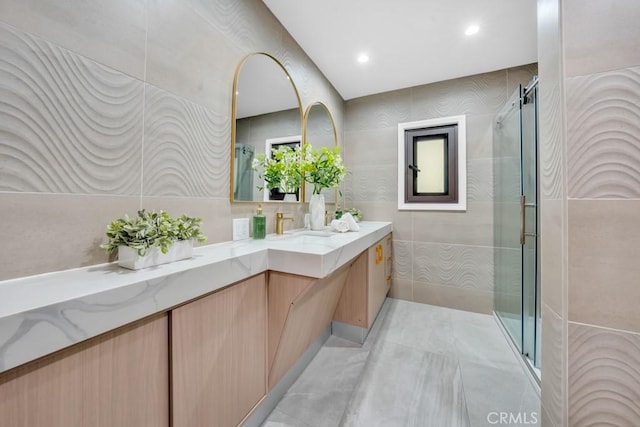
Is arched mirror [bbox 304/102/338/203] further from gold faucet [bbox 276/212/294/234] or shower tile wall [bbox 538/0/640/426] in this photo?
shower tile wall [bbox 538/0/640/426]

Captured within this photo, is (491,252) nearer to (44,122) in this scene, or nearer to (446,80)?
(446,80)

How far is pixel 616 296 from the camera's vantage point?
27.2 inches

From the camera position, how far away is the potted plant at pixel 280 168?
5.07ft

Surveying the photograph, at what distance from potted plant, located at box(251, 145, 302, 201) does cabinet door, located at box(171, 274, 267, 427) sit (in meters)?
0.71

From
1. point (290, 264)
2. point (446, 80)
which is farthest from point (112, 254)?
point (446, 80)

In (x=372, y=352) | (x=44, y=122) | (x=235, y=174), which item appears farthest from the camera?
(x=372, y=352)

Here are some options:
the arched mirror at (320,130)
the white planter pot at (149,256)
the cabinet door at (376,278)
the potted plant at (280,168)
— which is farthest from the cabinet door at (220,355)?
the arched mirror at (320,130)

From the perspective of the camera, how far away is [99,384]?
586 millimetres

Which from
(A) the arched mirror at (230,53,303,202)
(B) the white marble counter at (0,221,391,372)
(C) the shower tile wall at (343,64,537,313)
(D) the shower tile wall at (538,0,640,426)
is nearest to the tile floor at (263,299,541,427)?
(C) the shower tile wall at (343,64,537,313)

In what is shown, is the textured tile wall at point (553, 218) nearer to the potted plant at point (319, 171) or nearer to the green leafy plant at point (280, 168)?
the potted plant at point (319, 171)

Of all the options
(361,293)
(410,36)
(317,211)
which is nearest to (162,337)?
(317,211)

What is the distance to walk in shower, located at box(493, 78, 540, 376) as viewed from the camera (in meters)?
1.61

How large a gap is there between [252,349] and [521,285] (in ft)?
6.46

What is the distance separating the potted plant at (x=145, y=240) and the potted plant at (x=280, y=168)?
716mm
